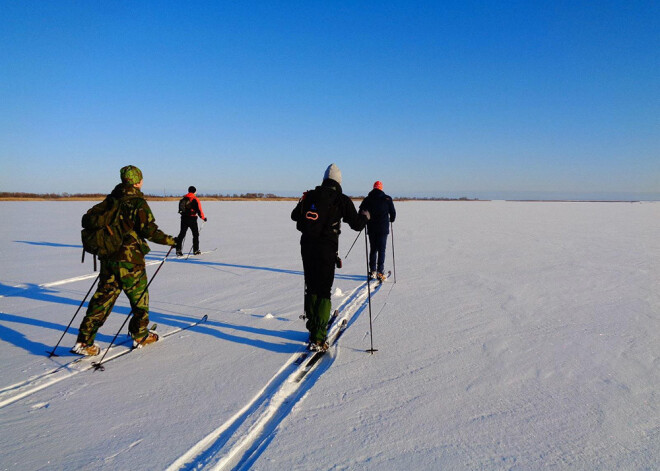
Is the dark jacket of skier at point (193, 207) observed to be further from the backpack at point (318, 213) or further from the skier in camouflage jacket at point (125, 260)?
the backpack at point (318, 213)

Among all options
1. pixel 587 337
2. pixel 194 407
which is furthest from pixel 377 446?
pixel 587 337

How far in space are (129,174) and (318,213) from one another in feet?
5.77

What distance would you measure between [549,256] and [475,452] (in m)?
8.73

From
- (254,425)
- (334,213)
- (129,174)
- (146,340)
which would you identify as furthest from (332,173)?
(146,340)

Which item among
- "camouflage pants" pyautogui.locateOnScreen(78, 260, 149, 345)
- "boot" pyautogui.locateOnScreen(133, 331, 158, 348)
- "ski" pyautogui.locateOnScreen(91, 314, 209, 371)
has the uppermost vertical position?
"camouflage pants" pyautogui.locateOnScreen(78, 260, 149, 345)

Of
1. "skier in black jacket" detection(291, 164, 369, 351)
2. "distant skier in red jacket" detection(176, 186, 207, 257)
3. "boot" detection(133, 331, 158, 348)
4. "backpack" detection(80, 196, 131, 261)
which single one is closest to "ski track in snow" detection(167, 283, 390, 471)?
"skier in black jacket" detection(291, 164, 369, 351)

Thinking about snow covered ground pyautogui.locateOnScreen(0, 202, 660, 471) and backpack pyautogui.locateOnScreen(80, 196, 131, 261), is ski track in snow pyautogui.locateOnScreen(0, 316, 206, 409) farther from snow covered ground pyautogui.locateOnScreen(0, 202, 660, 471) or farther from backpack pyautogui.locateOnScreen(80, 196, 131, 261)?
backpack pyautogui.locateOnScreen(80, 196, 131, 261)

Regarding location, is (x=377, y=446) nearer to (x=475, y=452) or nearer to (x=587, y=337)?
(x=475, y=452)

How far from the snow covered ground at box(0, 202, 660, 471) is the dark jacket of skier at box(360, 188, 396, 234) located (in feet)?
3.84

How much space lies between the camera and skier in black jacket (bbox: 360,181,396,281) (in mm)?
7203

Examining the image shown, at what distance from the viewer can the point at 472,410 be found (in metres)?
2.79

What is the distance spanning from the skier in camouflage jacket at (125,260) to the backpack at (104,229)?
0.05 meters

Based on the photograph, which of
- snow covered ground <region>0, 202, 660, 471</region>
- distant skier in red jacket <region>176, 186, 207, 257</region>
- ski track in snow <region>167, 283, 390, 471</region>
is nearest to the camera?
ski track in snow <region>167, 283, 390, 471</region>

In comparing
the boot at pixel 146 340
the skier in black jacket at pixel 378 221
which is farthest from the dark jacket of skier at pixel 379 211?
the boot at pixel 146 340
